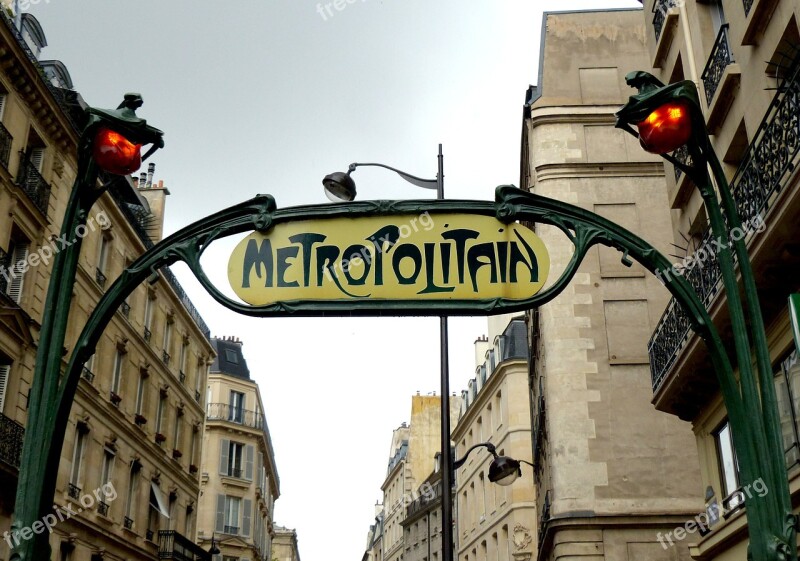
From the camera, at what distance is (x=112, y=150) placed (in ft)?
16.5

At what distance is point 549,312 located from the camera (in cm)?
2559

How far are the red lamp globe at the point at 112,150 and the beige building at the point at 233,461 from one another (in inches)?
1872

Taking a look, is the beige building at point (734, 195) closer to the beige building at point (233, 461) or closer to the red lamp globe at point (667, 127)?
the red lamp globe at point (667, 127)

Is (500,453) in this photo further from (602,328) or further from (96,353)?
(96,353)

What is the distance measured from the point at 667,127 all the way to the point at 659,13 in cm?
1510

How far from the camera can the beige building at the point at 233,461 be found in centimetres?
5344

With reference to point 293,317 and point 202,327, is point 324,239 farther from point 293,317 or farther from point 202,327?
point 202,327

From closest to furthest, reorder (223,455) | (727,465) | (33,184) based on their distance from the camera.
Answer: (727,465) → (33,184) → (223,455)

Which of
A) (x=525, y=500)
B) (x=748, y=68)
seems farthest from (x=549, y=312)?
(x=525, y=500)

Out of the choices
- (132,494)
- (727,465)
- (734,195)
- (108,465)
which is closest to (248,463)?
(132,494)

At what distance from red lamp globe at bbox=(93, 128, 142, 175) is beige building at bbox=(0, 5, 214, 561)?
14.4 metres

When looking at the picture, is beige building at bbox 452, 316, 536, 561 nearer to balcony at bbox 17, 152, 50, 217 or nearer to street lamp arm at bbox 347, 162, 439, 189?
balcony at bbox 17, 152, 50, 217

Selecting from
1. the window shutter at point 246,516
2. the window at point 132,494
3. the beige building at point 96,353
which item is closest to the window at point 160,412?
the beige building at point 96,353

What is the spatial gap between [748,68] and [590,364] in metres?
12.8
